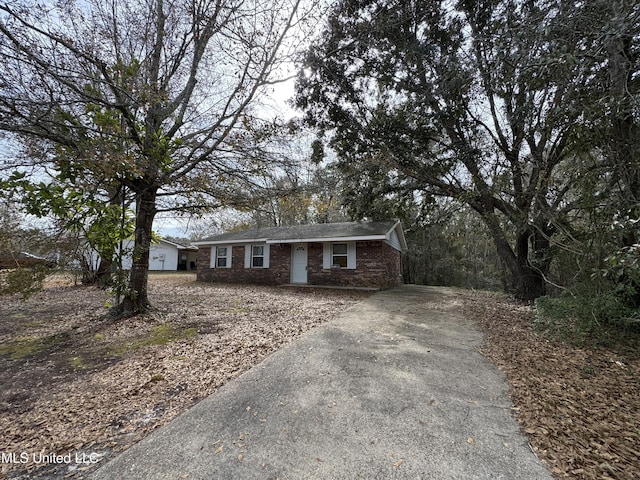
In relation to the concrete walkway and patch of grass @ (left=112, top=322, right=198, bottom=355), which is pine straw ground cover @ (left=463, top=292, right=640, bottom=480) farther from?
patch of grass @ (left=112, top=322, right=198, bottom=355)

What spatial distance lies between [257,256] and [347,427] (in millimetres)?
12290

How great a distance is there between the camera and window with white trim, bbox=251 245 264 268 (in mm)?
13891

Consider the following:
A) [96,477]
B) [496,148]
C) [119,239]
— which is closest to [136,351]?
[119,239]

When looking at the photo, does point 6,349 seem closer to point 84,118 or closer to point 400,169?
point 84,118

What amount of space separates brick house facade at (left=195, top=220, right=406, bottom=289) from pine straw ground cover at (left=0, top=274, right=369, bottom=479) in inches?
201

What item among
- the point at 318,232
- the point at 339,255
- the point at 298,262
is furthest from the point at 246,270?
the point at 339,255

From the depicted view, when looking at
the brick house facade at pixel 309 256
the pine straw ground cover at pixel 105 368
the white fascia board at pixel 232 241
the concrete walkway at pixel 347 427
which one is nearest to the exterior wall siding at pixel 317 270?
the brick house facade at pixel 309 256

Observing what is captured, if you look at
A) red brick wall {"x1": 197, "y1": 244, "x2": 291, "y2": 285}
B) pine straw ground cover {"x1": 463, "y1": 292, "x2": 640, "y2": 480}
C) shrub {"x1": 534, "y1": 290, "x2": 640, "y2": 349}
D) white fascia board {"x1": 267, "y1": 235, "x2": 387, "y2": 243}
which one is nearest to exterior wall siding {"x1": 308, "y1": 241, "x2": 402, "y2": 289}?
white fascia board {"x1": 267, "y1": 235, "x2": 387, "y2": 243}

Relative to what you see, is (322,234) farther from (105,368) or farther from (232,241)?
Result: (105,368)

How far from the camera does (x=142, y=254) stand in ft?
18.4

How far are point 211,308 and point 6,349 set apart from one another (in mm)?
3584

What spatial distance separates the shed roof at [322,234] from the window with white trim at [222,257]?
484mm

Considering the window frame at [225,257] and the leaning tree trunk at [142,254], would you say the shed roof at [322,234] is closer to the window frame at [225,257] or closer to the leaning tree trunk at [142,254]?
the window frame at [225,257]

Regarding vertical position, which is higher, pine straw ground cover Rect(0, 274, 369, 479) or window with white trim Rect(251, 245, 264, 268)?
window with white trim Rect(251, 245, 264, 268)
